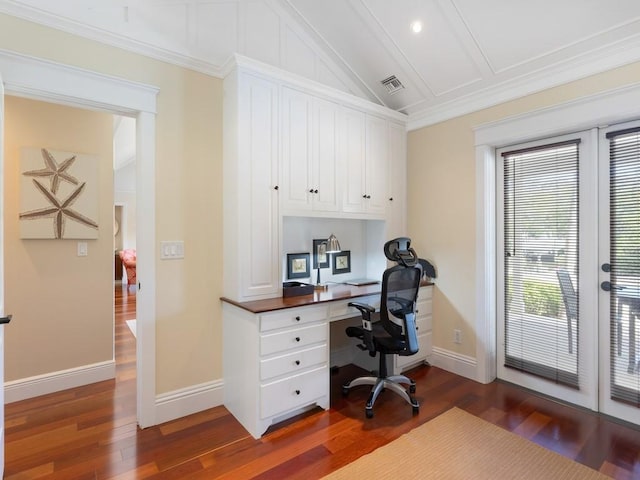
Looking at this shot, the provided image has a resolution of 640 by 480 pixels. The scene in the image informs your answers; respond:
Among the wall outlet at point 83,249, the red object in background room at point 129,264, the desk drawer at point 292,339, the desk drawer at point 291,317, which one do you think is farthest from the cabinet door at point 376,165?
the red object in background room at point 129,264

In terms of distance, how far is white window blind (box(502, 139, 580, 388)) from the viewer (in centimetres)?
261

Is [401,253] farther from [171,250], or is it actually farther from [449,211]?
[171,250]

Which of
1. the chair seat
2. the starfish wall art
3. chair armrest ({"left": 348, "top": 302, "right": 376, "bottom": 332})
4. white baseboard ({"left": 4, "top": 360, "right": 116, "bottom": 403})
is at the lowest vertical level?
white baseboard ({"left": 4, "top": 360, "right": 116, "bottom": 403})

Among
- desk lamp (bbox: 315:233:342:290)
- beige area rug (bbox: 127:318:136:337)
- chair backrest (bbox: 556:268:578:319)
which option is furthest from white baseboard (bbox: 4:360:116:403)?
chair backrest (bbox: 556:268:578:319)

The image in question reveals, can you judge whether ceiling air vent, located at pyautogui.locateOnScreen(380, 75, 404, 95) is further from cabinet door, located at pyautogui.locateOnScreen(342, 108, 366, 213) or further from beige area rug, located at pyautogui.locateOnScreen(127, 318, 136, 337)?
beige area rug, located at pyautogui.locateOnScreen(127, 318, 136, 337)

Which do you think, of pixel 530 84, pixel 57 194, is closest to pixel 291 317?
pixel 57 194

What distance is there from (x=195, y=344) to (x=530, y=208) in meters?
2.95

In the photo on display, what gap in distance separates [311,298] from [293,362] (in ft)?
1.60

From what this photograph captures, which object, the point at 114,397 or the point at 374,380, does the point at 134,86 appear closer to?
the point at 114,397

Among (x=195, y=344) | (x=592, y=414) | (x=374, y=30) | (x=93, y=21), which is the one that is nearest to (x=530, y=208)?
(x=592, y=414)

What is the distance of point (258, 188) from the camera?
2.52m

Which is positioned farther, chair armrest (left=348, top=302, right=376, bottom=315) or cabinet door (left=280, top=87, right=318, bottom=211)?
cabinet door (left=280, top=87, right=318, bottom=211)

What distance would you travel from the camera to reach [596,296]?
97.8 inches

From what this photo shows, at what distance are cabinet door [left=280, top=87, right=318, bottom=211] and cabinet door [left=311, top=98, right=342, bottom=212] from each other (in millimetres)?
57
